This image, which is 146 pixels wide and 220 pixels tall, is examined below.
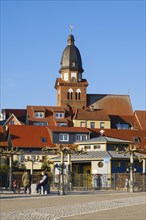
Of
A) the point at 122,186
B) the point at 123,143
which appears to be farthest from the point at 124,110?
the point at 122,186

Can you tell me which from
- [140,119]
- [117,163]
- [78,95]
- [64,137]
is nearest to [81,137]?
[64,137]

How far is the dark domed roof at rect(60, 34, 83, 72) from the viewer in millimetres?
128500

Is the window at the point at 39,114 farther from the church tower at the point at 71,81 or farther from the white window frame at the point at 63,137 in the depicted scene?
the white window frame at the point at 63,137

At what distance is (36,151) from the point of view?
86.9m

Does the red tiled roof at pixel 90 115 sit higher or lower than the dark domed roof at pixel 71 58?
lower

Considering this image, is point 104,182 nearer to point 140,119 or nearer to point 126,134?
point 126,134

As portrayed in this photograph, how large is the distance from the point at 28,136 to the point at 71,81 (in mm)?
40429

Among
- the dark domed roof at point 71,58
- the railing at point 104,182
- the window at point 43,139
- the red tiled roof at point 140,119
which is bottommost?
the railing at point 104,182

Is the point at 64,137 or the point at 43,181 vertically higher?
the point at 64,137

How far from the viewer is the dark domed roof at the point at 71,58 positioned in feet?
422

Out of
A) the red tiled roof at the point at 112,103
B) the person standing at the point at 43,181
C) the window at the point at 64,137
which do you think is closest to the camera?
the person standing at the point at 43,181

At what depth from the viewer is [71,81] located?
12756 centimetres

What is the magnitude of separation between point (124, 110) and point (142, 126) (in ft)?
38.9

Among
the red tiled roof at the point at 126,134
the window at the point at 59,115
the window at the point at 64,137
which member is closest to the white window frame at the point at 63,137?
the window at the point at 64,137
